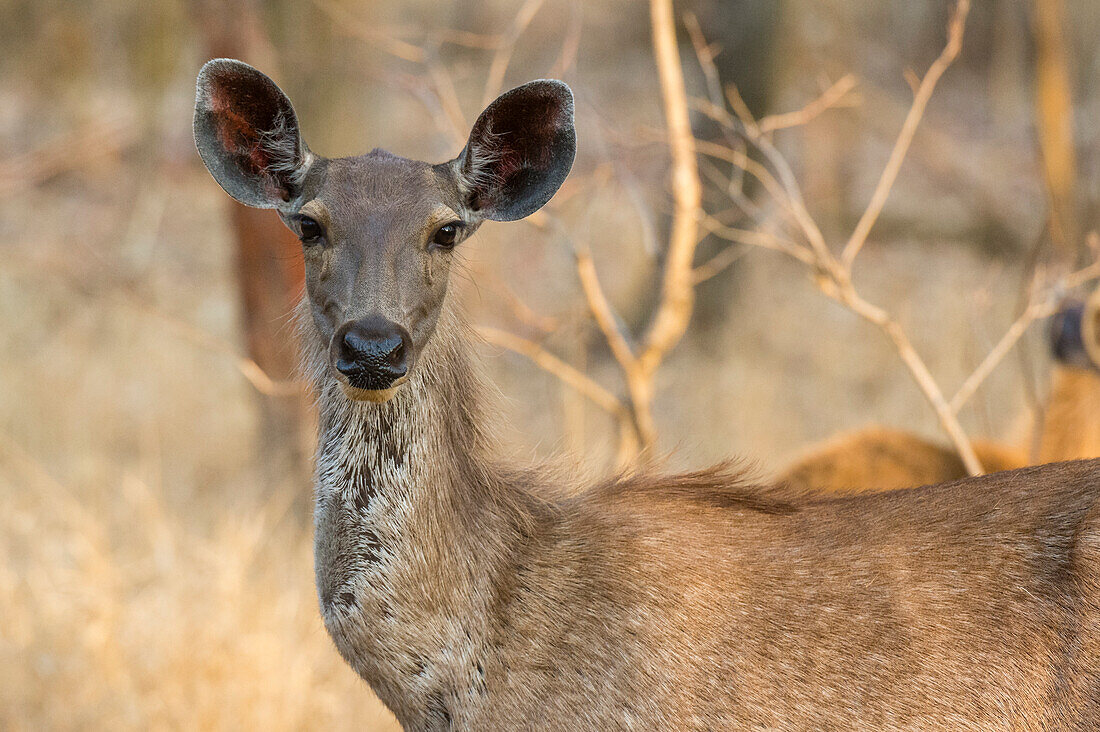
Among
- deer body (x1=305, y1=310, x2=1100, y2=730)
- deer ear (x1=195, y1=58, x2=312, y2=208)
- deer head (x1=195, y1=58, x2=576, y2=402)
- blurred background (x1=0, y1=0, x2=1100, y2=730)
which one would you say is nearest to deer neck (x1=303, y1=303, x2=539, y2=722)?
deer body (x1=305, y1=310, x2=1100, y2=730)

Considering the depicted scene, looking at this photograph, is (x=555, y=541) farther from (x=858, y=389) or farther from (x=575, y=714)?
(x=858, y=389)

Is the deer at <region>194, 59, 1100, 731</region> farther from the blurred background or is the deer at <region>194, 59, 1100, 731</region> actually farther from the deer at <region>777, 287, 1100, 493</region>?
the deer at <region>777, 287, 1100, 493</region>

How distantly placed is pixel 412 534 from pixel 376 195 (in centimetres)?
94

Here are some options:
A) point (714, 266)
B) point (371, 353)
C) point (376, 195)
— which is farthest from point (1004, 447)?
point (371, 353)

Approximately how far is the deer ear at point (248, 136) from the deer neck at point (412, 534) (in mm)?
613

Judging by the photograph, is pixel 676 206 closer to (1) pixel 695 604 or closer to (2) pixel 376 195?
(2) pixel 376 195

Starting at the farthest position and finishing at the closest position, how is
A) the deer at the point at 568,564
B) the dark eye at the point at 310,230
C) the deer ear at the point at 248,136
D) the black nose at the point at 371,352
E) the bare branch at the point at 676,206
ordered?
the bare branch at the point at 676,206, the deer ear at the point at 248,136, the dark eye at the point at 310,230, the deer at the point at 568,564, the black nose at the point at 371,352

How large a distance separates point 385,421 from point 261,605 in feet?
11.5

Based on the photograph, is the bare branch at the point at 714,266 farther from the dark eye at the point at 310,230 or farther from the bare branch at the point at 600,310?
the dark eye at the point at 310,230

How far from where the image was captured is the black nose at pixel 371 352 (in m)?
2.80

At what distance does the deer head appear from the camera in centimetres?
289

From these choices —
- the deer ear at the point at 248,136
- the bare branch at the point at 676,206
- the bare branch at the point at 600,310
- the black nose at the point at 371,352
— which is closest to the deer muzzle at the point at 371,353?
the black nose at the point at 371,352

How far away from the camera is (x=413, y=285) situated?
3.01 meters

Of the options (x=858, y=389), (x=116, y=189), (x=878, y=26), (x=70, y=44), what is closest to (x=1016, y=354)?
(x=858, y=389)
